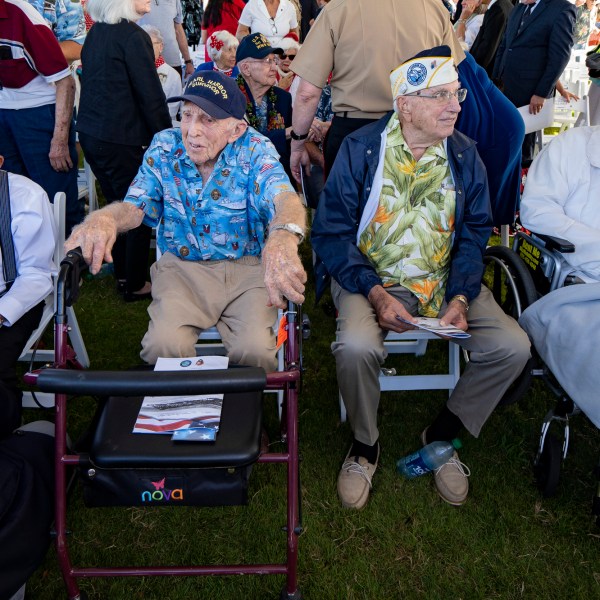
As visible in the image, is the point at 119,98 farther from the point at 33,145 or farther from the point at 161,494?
the point at 161,494

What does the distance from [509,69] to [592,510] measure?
13.1ft

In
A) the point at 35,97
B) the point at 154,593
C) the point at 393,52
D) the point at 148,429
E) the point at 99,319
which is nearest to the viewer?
the point at 148,429

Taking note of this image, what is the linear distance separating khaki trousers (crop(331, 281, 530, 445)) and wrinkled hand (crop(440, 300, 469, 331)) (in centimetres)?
6

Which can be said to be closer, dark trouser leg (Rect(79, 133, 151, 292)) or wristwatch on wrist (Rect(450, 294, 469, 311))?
wristwatch on wrist (Rect(450, 294, 469, 311))

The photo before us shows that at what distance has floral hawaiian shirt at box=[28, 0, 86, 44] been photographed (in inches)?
150

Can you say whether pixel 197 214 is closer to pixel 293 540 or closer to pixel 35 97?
pixel 293 540

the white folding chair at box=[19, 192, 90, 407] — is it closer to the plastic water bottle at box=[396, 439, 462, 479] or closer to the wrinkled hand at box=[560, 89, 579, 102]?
the plastic water bottle at box=[396, 439, 462, 479]

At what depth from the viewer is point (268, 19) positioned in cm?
536

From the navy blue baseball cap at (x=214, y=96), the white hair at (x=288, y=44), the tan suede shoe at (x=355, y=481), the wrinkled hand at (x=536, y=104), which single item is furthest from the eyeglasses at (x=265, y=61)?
the tan suede shoe at (x=355, y=481)

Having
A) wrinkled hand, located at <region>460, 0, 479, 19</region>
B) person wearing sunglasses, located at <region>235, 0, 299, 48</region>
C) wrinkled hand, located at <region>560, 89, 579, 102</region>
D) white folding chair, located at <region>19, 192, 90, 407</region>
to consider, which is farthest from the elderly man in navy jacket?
wrinkled hand, located at <region>460, 0, 479, 19</region>

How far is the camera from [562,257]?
8.86ft

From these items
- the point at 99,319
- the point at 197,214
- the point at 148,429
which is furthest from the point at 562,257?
the point at 99,319

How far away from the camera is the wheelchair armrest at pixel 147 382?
1.52 meters

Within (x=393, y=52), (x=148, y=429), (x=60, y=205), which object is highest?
(x=393, y=52)
